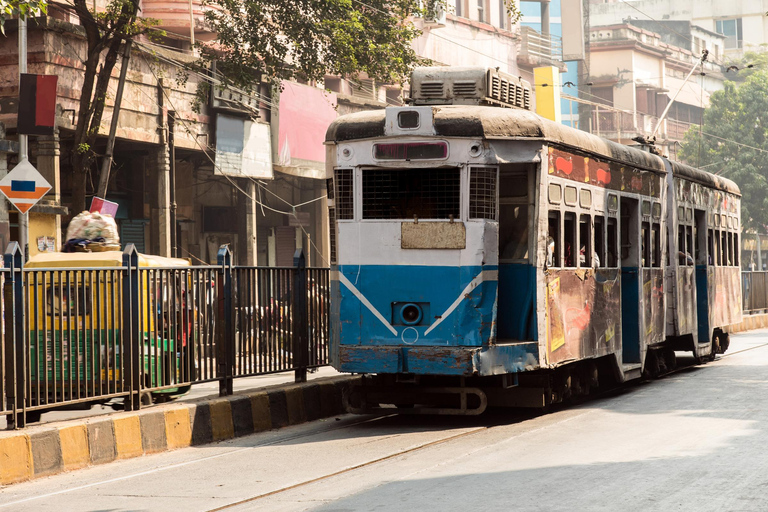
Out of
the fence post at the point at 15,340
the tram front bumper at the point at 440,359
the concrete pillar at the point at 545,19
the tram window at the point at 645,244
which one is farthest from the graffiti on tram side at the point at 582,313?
the concrete pillar at the point at 545,19

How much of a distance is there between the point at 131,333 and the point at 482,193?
131 inches

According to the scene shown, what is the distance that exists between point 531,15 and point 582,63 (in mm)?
16582

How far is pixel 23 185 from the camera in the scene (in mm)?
12906

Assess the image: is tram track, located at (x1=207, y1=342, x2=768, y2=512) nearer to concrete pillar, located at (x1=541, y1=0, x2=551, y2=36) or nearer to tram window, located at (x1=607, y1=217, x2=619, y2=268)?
tram window, located at (x1=607, y1=217, x2=619, y2=268)

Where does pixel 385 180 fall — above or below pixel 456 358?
above

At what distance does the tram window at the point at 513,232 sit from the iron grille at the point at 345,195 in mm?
1471

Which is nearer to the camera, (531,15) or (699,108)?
(699,108)

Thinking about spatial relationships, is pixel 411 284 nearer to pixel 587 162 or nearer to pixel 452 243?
pixel 452 243

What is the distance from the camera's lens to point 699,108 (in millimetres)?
58938

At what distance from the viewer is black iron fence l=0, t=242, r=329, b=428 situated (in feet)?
25.6

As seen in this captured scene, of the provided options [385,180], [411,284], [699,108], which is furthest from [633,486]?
[699,108]

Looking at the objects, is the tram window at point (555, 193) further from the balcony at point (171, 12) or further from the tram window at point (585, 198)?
the balcony at point (171, 12)

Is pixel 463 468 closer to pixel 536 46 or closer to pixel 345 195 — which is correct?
pixel 345 195

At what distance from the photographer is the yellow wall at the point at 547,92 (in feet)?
137
